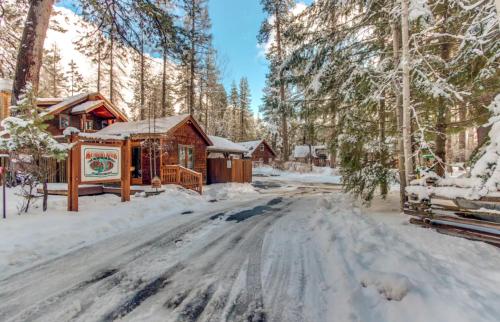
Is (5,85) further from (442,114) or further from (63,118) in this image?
(442,114)

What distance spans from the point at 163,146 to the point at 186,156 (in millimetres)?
2429

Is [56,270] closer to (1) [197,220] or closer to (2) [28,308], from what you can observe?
(2) [28,308]

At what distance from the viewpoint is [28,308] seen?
8.45 feet

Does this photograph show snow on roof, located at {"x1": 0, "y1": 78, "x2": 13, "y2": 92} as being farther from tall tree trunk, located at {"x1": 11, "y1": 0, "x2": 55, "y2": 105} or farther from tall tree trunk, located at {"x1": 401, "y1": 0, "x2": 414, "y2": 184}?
tall tree trunk, located at {"x1": 401, "y1": 0, "x2": 414, "y2": 184}

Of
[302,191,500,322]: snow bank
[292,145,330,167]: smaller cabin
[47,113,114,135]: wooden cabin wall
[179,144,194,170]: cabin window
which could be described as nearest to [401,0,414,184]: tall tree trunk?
[302,191,500,322]: snow bank

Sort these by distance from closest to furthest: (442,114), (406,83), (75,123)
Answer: (406,83) → (442,114) → (75,123)

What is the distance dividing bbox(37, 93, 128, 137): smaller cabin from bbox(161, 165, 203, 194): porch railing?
9.69 meters

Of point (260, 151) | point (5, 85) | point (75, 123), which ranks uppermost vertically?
point (75, 123)

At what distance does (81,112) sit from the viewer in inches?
719

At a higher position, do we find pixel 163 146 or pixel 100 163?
pixel 163 146

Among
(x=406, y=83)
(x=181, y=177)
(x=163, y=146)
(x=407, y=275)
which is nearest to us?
(x=407, y=275)

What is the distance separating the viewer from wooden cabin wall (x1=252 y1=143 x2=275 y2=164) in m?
42.0

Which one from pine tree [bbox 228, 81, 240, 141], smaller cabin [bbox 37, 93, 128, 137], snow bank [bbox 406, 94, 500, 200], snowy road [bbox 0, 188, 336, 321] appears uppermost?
pine tree [bbox 228, 81, 240, 141]

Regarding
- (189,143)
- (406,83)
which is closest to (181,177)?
(189,143)
